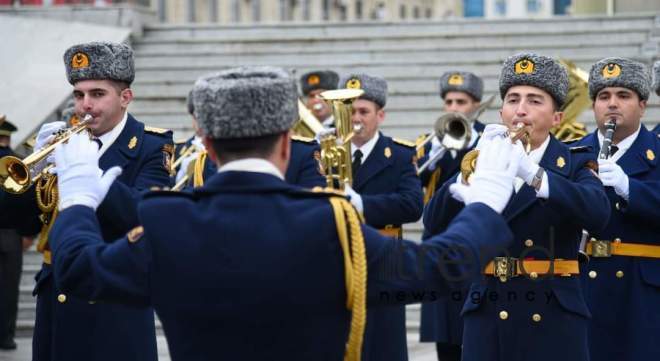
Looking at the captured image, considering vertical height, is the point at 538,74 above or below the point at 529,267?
above

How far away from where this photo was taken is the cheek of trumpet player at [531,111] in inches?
267

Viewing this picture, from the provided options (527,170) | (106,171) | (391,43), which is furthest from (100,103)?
(391,43)

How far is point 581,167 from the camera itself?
6727 mm

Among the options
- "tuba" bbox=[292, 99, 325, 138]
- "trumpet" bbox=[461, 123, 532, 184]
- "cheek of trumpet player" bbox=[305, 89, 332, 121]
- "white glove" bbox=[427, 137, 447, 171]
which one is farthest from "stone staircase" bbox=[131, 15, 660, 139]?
"trumpet" bbox=[461, 123, 532, 184]

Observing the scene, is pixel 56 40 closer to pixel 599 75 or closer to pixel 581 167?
pixel 599 75

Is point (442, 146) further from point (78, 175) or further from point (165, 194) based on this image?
point (165, 194)

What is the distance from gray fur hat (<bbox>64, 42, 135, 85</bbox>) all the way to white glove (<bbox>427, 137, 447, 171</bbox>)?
4685mm

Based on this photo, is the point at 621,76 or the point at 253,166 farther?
the point at 621,76

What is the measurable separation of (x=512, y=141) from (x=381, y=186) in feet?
9.63

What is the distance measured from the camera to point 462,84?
40.8 ft

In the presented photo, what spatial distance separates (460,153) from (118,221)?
5479mm

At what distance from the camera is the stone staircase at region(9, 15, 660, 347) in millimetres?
17312

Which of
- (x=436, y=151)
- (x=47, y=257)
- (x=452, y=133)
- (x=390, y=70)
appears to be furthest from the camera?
(x=390, y=70)

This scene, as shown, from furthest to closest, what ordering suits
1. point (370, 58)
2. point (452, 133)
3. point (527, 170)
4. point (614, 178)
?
1. point (370, 58)
2. point (452, 133)
3. point (614, 178)
4. point (527, 170)
